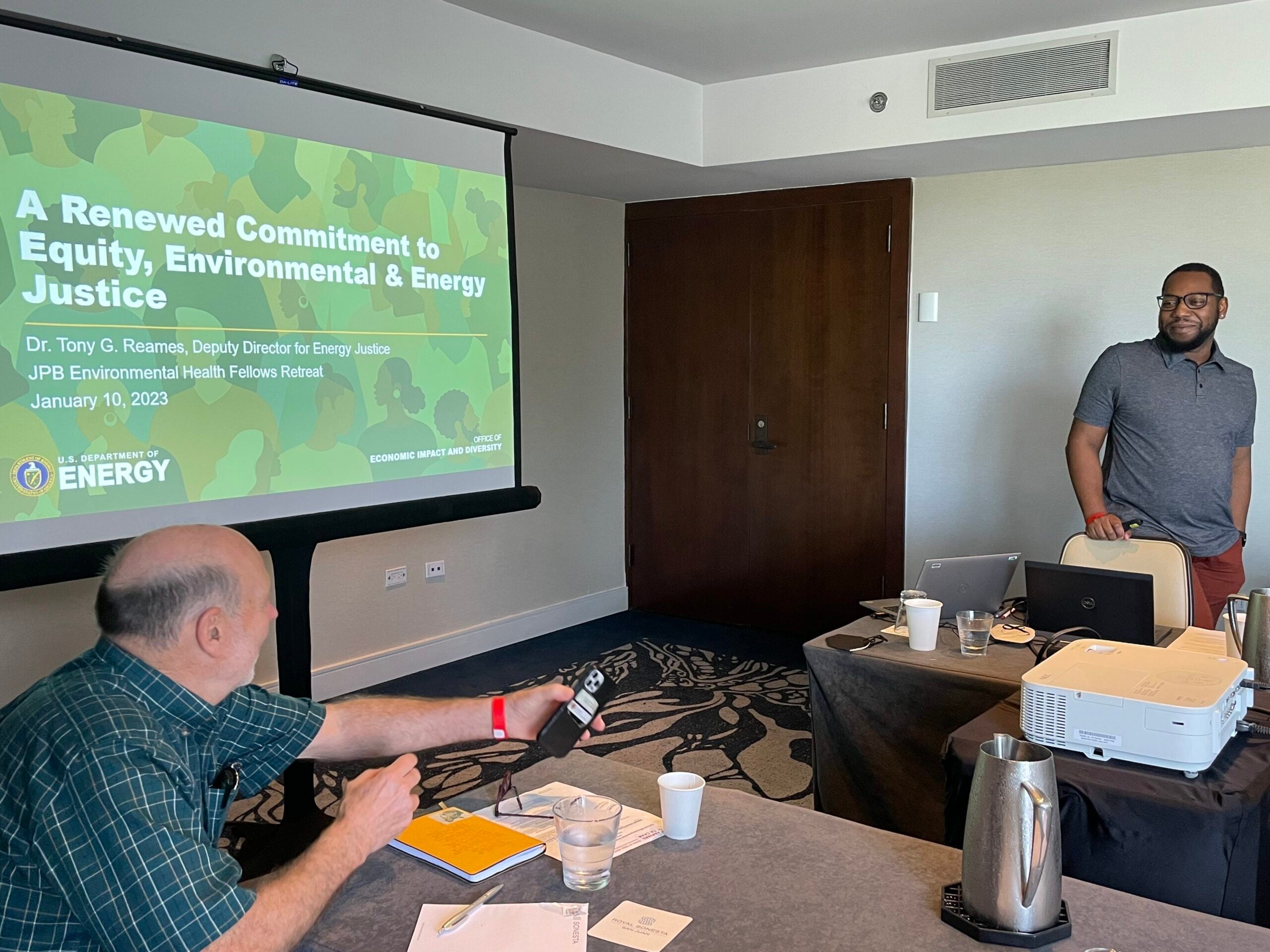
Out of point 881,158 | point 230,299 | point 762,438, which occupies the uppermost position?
point 881,158

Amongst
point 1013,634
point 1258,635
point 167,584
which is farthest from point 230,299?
point 1258,635

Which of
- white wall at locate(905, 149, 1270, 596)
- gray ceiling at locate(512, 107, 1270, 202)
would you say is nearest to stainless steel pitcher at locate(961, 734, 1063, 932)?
gray ceiling at locate(512, 107, 1270, 202)

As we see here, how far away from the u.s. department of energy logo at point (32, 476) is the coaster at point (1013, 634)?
236 cm

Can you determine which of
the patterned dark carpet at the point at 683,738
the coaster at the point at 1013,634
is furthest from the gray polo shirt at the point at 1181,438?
the patterned dark carpet at the point at 683,738

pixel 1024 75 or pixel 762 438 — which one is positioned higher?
pixel 1024 75

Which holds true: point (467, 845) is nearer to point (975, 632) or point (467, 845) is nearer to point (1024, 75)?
point (975, 632)

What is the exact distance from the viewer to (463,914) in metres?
1.33

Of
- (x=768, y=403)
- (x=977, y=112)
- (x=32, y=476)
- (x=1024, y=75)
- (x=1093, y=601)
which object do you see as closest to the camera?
(x=32, y=476)

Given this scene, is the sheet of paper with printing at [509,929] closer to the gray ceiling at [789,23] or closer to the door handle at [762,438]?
the gray ceiling at [789,23]

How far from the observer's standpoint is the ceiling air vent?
12.6ft

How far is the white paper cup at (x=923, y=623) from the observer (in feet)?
8.89

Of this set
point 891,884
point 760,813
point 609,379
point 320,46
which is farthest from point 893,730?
point 609,379

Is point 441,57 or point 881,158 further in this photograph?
point 881,158

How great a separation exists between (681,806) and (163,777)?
0.69m
